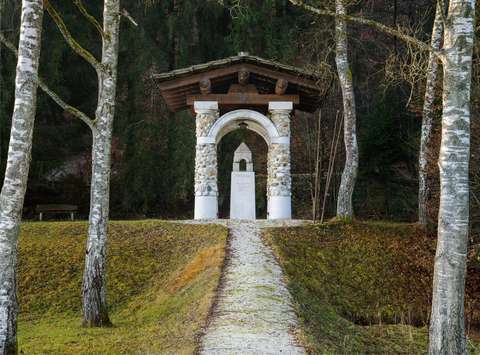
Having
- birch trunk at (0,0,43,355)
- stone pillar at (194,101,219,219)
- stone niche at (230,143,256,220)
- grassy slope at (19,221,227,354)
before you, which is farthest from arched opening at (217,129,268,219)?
birch trunk at (0,0,43,355)

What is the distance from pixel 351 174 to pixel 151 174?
10015 mm

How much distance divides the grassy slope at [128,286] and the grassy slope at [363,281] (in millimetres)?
1440

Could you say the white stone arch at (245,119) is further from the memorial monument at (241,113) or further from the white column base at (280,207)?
the white column base at (280,207)

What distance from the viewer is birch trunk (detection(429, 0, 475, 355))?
6.44m

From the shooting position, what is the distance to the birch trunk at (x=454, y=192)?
6.44m

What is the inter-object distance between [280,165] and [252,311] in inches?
327

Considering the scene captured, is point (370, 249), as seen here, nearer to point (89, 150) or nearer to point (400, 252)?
point (400, 252)

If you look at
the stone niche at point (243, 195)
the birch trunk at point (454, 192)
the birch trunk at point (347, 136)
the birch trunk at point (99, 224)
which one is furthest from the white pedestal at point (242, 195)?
the birch trunk at point (454, 192)

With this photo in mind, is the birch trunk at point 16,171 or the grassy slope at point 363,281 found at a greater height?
the birch trunk at point 16,171

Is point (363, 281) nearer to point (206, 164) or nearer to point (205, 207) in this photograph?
point (205, 207)

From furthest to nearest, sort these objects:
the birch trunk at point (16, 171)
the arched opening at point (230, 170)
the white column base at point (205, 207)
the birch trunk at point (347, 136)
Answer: the arched opening at point (230, 170), the white column base at point (205, 207), the birch trunk at point (347, 136), the birch trunk at point (16, 171)

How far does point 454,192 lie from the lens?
21.3 ft

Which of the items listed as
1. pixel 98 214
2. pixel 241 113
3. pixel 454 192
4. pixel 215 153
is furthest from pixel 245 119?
pixel 454 192

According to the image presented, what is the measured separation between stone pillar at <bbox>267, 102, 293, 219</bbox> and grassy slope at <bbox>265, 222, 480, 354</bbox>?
233 centimetres
